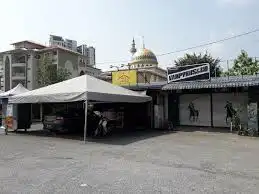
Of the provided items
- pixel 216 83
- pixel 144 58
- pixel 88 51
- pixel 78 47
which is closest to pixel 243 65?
pixel 144 58

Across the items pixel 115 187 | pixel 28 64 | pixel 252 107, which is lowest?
pixel 115 187

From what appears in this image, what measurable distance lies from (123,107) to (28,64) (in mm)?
46521

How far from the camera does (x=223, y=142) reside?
45.6 feet

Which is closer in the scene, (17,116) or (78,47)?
(17,116)

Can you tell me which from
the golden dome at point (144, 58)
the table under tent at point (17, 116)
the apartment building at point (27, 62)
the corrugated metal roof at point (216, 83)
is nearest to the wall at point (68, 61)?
the apartment building at point (27, 62)

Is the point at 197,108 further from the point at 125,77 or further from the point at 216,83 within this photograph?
the point at 125,77

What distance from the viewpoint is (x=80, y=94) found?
48.4 feet

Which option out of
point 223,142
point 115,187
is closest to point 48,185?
point 115,187

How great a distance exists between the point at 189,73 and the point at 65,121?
8142mm

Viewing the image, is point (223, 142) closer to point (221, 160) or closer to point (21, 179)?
point (221, 160)

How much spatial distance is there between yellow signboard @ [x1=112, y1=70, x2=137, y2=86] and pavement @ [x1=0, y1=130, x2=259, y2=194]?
1054cm

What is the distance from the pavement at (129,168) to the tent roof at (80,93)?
278cm

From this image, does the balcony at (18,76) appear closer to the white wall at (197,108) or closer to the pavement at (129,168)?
the white wall at (197,108)

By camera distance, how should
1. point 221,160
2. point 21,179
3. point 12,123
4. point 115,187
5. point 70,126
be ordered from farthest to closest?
point 12,123 < point 70,126 < point 221,160 < point 21,179 < point 115,187
